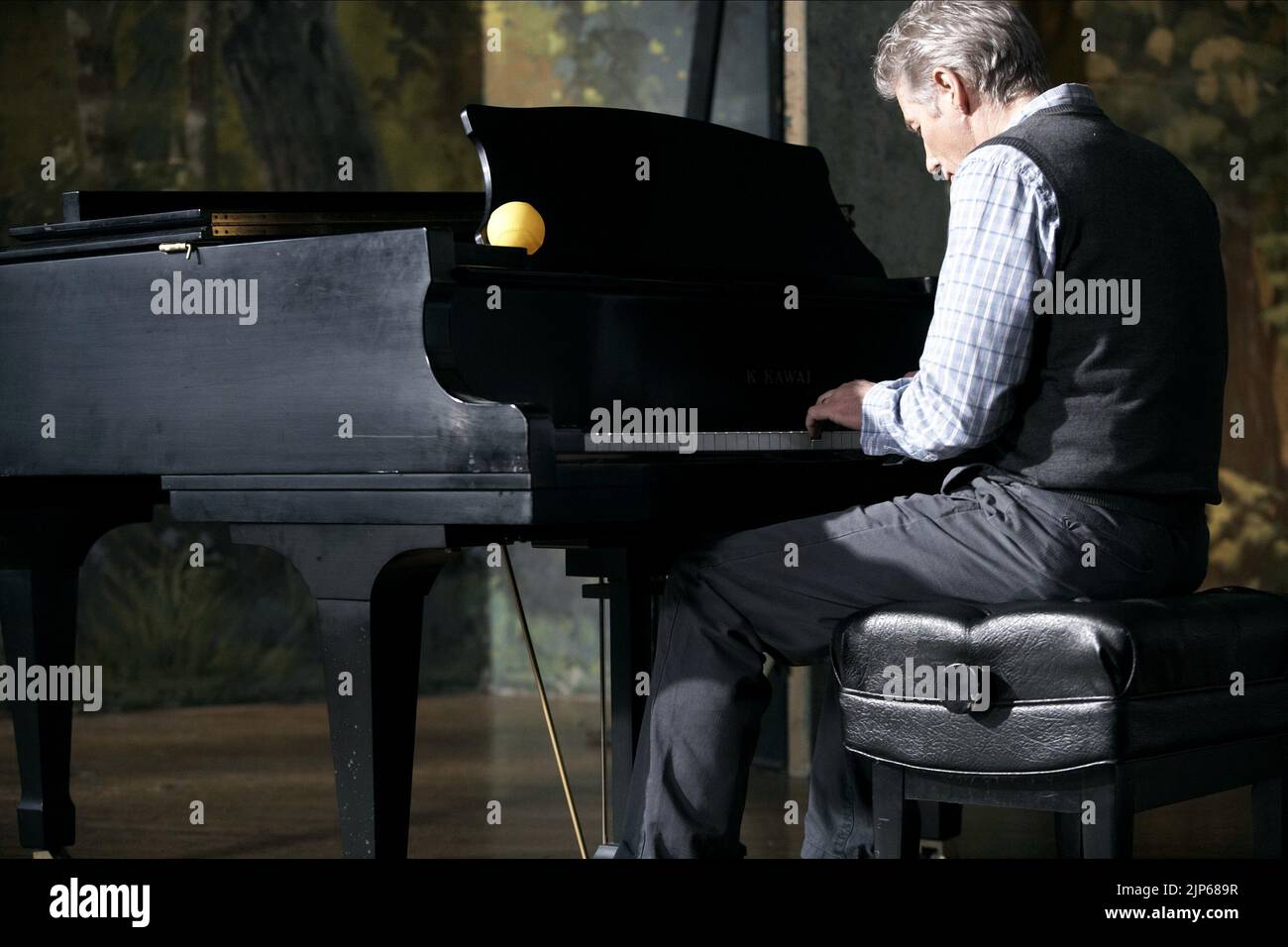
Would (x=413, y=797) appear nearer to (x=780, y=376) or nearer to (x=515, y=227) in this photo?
(x=780, y=376)

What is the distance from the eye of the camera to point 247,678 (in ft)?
20.4

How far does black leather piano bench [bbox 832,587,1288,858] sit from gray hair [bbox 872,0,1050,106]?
0.79 metres

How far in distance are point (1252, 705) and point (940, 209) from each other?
267 cm

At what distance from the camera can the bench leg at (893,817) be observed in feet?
7.64

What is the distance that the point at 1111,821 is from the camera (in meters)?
2.19

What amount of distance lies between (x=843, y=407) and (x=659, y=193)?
54 cm

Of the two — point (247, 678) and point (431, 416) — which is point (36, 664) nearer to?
point (431, 416)

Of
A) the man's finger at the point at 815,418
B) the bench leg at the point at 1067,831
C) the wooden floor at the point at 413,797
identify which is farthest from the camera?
the wooden floor at the point at 413,797

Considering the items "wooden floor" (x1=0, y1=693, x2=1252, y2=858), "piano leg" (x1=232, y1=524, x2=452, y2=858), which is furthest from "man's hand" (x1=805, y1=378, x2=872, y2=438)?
"wooden floor" (x1=0, y1=693, x2=1252, y2=858)

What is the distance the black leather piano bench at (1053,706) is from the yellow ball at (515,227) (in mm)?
754

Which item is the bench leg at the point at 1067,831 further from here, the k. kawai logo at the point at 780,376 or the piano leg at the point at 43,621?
the piano leg at the point at 43,621

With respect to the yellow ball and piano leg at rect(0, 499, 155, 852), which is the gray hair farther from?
piano leg at rect(0, 499, 155, 852)

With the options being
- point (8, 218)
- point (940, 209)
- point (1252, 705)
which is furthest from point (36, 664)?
point (8, 218)

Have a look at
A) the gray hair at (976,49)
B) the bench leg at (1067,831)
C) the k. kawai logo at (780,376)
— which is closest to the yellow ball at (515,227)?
the k. kawai logo at (780,376)
